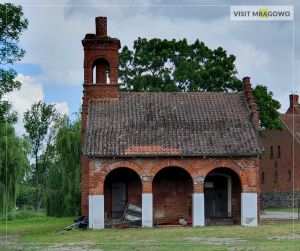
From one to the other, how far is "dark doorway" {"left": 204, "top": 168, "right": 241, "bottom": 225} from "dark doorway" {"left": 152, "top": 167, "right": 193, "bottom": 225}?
4.36 ft

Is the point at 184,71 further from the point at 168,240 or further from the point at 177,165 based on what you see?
the point at 168,240

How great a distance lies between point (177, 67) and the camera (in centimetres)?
5800

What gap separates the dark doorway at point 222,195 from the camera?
37781 millimetres

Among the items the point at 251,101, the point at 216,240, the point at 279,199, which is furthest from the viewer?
the point at 279,199

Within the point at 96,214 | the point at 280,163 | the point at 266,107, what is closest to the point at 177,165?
the point at 96,214

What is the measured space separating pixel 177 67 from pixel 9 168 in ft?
56.2

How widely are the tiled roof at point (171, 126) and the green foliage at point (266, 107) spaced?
14788 millimetres

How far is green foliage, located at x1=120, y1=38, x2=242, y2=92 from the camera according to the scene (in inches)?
2224

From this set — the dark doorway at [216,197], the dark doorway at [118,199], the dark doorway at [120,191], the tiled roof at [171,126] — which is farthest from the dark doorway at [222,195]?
the dark doorway at [118,199]

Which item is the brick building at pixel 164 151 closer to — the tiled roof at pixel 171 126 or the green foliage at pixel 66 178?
the tiled roof at pixel 171 126

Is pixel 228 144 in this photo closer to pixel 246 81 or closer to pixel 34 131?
pixel 246 81

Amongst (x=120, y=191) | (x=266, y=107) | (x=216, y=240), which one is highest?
(x=266, y=107)

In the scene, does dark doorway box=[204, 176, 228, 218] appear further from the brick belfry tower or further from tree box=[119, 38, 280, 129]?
tree box=[119, 38, 280, 129]

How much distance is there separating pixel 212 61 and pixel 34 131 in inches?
1091
